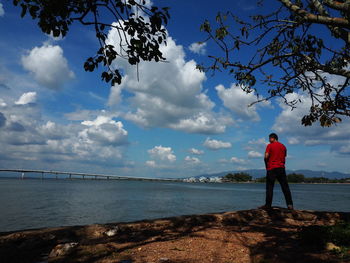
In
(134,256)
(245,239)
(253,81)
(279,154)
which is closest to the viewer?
(134,256)

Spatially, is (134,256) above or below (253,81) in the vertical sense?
below

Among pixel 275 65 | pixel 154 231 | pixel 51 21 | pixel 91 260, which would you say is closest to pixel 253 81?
pixel 275 65

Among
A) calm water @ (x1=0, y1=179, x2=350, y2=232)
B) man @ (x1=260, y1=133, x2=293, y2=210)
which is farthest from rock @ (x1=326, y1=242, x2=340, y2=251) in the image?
calm water @ (x1=0, y1=179, x2=350, y2=232)

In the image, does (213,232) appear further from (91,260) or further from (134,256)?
(91,260)

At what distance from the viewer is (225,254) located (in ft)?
15.4

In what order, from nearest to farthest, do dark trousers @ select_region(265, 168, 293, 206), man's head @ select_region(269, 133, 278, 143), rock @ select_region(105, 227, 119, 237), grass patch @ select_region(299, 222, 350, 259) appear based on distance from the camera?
grass patch @ select_region(299, 222, 350, 259) < rock @ select_region(105, 227, 119, 237) < dark trousers @ select_region(265, 168, 293, 206) < man's head @ select_region(269, 133, 278, 143)

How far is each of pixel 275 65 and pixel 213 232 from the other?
17.1ft

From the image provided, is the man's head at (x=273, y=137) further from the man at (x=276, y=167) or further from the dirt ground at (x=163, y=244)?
the dirt ground at (x=163, y=244)

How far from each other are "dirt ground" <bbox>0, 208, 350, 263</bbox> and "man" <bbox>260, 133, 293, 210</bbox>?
1.85 meters

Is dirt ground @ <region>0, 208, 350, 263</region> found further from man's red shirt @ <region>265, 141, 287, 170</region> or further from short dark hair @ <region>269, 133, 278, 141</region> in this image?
short dark hair @ <region>269, 133, 278, 141</region>

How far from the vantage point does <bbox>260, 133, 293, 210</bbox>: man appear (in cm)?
899

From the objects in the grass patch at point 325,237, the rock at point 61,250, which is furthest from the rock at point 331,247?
the rock at point 61,250

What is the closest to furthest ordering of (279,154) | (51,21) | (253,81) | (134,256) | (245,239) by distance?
(51,21) → (134,256) → (245,239) → (253,81) → (279,154)

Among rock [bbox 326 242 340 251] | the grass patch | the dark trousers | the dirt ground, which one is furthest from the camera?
the dark trousers
